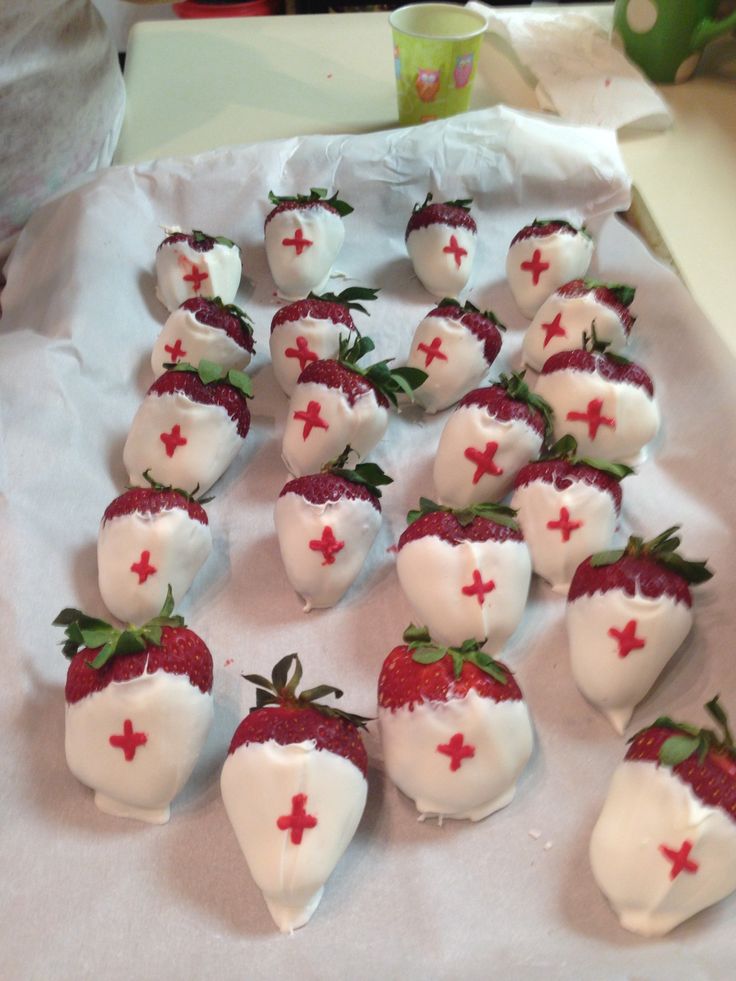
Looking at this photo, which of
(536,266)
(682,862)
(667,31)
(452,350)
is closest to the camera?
(682,862)

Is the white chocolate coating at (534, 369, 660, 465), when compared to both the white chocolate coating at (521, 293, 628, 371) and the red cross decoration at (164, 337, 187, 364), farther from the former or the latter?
the red cross decoration at (164, 337, 187, 364)

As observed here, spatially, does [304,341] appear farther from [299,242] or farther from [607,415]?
[607,415]

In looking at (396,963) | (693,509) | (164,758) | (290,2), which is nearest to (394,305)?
(693,509)

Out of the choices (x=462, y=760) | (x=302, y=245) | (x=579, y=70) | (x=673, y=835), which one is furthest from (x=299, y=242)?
(x=673, y=835)

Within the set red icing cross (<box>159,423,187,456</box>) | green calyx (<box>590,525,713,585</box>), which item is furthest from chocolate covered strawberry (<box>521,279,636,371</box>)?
red icing cross (<box>159,423,187,456</box>)

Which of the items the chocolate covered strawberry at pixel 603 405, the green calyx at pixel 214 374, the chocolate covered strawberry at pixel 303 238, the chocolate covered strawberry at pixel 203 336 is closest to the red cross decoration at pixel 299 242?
the chocolate covered strawberry at pixel 303 238

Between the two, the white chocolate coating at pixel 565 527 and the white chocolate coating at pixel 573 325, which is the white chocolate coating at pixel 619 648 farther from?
the white chocolate coating at pixel 573 325

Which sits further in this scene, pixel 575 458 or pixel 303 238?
pixel 303 238
